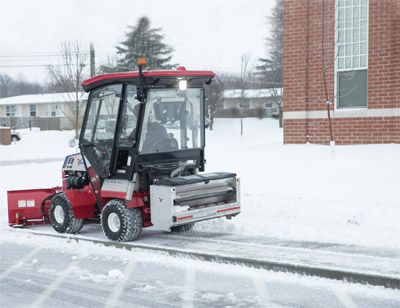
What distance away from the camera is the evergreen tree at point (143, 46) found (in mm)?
49406

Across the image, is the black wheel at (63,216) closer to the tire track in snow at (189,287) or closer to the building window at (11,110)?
the tire track in snow at (189,287)

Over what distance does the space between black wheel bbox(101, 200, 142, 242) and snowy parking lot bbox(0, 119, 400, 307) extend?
0.38 m

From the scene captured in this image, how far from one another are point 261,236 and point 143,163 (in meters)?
2.12

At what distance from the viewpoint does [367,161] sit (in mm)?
15227

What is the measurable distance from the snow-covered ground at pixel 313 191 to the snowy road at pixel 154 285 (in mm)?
2102

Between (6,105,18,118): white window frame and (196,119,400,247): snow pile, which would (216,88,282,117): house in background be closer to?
(6,105,18,118): white window frame

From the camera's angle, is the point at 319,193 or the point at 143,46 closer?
the point at 319,193

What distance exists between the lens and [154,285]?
679 cm

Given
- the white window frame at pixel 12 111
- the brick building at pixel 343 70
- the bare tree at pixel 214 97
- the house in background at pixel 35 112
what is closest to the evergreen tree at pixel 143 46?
the bare tree at pixel 214 97

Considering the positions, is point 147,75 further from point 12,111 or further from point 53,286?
point 12,111

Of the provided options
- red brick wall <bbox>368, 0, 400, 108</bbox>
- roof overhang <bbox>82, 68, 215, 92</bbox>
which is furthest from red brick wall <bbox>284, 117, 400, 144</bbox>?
roof overhang <bbox>82, 68, 215, 92</bbox>

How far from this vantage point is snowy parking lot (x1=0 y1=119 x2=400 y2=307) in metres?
6.32

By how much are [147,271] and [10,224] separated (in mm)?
4156

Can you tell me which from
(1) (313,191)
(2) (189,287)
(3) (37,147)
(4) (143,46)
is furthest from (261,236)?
(4) (143,46)
